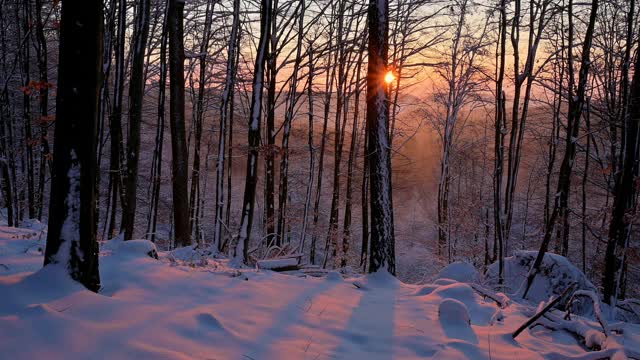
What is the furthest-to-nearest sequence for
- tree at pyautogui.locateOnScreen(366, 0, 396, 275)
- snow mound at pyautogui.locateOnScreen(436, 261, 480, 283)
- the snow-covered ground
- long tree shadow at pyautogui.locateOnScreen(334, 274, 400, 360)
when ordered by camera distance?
tree at pyautogui.locateOnScreen(366, 0, 396, 275), snow mound at pyautogui.locateOnScreen(436, 261, 480, 283), long tree shadow at pyautogui.locateOnScreen(334, 274, 400, 360), the snow-covered ground

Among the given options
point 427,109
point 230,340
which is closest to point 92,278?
point 230,340

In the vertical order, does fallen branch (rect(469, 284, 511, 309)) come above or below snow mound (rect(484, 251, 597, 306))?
above

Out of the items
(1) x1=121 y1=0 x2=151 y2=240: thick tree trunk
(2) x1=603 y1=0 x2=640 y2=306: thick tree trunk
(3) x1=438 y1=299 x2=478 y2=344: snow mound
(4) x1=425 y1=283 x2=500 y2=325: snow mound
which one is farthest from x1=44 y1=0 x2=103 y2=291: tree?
(2) x1=603 y1=0 x2=640 y2=306: thick tree trunk

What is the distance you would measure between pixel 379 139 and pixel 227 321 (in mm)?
4623

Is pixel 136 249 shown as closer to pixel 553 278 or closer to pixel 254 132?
pixel 254 132

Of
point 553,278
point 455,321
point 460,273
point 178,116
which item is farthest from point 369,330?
point 178,116

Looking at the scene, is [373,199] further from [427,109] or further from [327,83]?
[427,109]

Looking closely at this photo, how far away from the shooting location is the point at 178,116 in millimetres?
10266

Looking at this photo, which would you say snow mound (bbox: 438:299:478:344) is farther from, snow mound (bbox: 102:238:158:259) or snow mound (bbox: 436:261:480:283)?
snow mound (bbox: 102:238:158:259)

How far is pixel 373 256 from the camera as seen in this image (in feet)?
23.7

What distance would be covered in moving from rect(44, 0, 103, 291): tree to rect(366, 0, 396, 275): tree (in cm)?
468

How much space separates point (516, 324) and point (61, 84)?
17.2 feet

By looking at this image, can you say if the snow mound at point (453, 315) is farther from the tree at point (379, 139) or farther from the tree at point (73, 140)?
the tree at point (73, 140)

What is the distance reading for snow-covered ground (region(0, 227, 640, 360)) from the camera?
269cm
